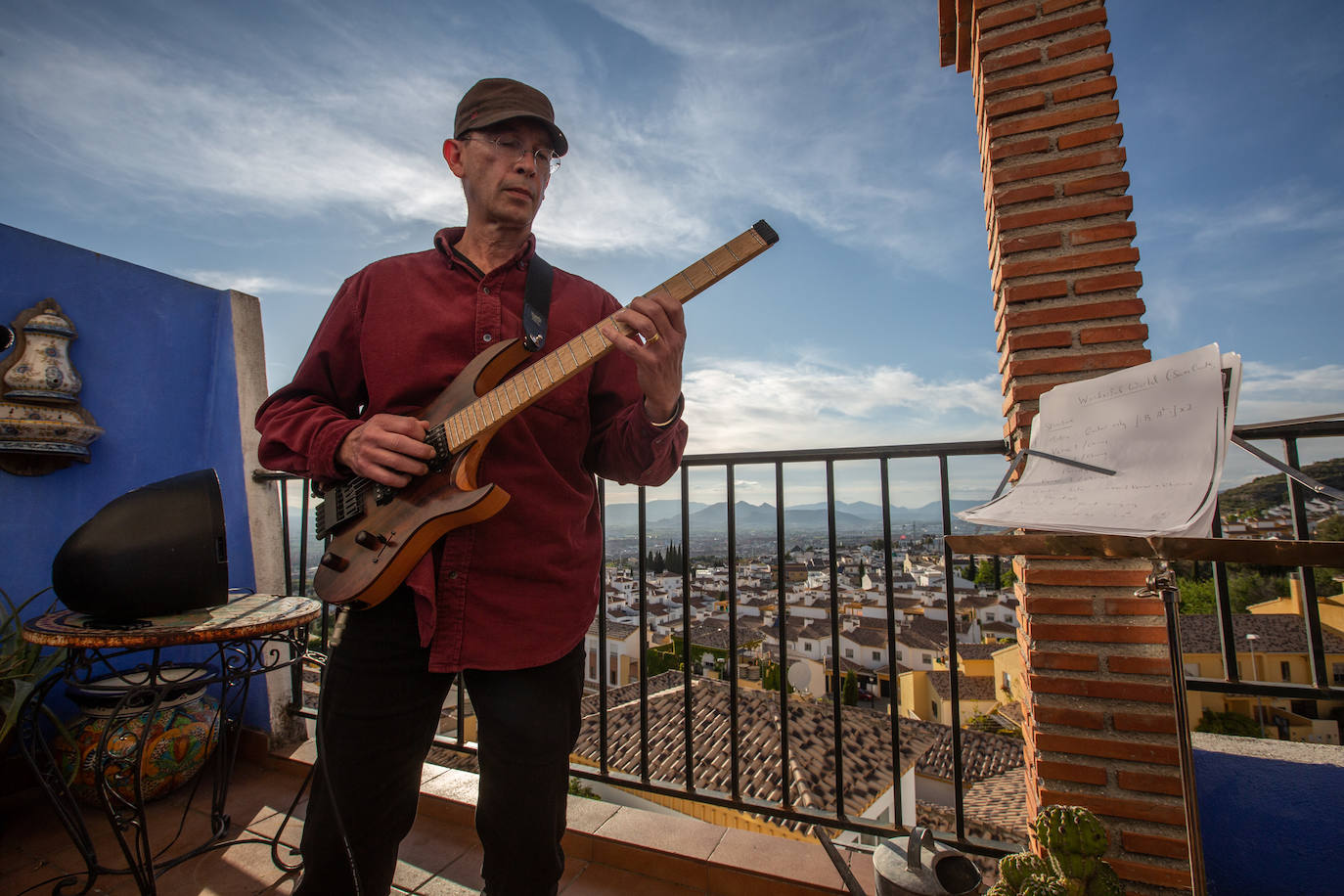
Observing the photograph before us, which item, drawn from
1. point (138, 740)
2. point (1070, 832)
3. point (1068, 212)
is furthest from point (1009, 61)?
point (138, 740)

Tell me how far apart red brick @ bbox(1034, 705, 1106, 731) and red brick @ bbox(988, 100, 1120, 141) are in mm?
2047

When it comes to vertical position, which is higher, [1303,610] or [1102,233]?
[1102,233]

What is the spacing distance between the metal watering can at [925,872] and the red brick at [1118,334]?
1682 mm

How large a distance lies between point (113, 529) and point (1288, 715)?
28.1m

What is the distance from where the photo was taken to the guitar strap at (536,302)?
46.7 inches

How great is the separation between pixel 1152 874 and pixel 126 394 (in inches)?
170

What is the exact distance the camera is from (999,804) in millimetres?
13492

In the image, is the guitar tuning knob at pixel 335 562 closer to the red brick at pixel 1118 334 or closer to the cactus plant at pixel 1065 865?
the cactus plant at pixel 1065 865

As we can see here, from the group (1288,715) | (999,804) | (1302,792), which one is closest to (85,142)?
(1302,792)

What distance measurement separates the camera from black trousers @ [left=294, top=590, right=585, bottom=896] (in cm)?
105

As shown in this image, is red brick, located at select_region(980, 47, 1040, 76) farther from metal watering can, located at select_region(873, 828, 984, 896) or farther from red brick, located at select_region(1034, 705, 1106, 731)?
metal watering can, located at select_region(873, 828, 984, 896)

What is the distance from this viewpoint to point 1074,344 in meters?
1.96

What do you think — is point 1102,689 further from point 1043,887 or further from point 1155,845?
point 1043,887

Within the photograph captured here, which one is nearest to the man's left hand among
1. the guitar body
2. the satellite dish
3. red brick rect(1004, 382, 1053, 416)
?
the guitar body
